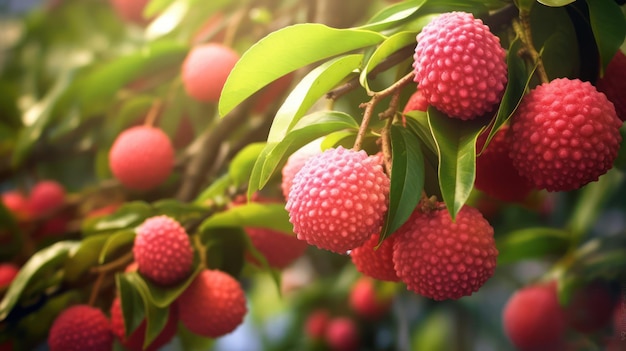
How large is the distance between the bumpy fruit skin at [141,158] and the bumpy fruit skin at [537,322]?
0.47m

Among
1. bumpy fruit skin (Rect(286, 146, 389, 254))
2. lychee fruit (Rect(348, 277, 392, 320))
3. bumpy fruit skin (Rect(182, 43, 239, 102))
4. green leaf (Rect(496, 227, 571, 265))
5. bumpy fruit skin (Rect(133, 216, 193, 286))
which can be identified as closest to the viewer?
bumpy fruit skin (Rect(286, 146, 389, 254))

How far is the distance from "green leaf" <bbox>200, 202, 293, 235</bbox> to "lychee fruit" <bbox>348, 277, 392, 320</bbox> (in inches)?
17.5

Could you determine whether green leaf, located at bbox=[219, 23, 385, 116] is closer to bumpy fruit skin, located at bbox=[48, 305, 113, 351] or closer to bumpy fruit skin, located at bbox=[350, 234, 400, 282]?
bumpy fruit skin, located at bbox=[350, 234, 400, 282]

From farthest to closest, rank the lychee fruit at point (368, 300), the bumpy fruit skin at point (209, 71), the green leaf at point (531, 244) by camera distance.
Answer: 1. the lychee fruit at point (368, 300)
2. the green leaf at point (531, 244)
3. the bumpy fruit skin at point (209, 71)

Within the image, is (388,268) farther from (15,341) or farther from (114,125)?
(114,125)

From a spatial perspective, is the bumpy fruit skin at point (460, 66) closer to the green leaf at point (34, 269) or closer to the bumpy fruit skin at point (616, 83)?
the bumpy fruit skin at point (616, 83)

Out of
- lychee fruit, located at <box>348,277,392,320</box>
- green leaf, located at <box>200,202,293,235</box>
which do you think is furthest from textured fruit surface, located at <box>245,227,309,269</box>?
lychee fruit, located at <box>348,277,392,320</box>

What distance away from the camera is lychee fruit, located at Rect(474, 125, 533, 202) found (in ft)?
1.70

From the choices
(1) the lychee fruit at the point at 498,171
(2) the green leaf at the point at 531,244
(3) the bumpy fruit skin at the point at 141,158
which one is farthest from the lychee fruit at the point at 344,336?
(1) the lychee fruit at the point at 498,171

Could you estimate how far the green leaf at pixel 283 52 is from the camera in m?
0.51

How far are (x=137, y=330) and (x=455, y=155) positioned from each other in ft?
1.26

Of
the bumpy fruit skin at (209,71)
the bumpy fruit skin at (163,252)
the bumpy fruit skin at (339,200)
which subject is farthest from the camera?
the bumpy fruit skin at (209,71)

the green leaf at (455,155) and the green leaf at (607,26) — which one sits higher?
the green leaf at (607,26)

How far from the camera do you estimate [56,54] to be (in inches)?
50.8
